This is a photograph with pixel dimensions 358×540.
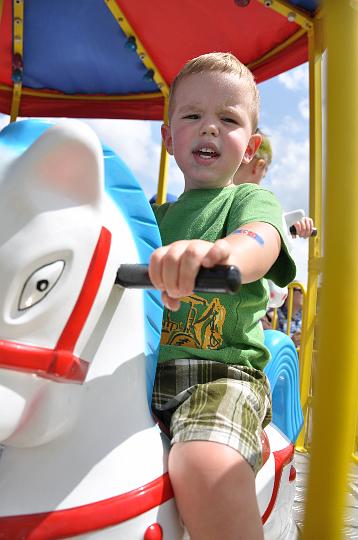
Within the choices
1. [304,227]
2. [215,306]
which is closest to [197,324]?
[215,306]

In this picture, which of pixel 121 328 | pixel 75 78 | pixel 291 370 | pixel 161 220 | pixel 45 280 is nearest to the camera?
pixel 45 280

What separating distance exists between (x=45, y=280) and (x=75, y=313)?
0.05 m

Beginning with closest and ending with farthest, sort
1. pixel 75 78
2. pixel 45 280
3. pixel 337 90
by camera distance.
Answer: pixel 337 90 → pixel 45 280 → pixel 75 78

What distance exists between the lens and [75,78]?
252 cm

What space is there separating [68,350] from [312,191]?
172 centimetres

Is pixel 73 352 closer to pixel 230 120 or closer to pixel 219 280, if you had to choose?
pixel 219 280

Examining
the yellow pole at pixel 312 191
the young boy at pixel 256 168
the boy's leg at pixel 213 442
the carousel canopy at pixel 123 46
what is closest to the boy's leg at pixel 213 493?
the boy's leg at pixel 213 442

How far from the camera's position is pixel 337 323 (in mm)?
339

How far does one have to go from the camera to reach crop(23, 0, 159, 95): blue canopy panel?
222 centimetres

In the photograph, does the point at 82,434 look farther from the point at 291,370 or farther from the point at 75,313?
the point at 291,370

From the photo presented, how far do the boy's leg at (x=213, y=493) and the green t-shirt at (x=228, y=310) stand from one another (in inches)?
6.4

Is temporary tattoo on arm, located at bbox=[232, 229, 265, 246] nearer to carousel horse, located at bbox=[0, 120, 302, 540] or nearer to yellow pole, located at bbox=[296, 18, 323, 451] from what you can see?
carousel horse, located at bbox=[0, 120, 302, 540]

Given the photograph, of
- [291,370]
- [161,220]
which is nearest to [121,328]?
[161,220]

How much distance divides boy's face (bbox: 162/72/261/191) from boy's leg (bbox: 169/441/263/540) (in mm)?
454
